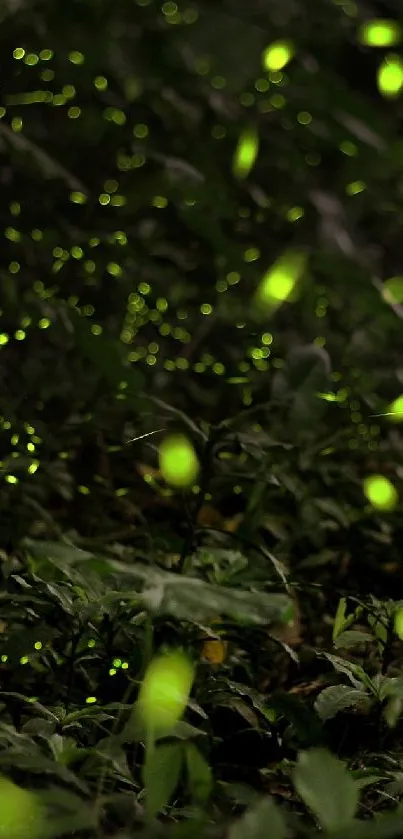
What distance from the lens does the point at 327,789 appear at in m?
0.44

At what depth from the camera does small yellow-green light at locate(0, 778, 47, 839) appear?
44cm

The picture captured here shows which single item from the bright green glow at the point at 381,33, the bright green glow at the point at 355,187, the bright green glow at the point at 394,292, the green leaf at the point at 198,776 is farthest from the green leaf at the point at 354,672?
the bright green glow at the point at 355,187

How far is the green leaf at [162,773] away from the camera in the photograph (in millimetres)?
498

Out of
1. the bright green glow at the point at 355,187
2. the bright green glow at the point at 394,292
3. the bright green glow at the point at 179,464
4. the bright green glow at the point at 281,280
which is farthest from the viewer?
the bright green glow at the point at 355,187

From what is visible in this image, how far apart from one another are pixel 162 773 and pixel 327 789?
158 millimetres

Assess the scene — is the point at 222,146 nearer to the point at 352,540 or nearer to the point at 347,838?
the point at 352,540

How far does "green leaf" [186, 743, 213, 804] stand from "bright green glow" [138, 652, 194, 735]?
3 cm

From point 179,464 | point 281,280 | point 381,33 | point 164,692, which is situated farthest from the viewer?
point 381,33

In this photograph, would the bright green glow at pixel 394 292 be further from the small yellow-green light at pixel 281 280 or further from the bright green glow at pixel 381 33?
the bright green glow at pixel 381 33

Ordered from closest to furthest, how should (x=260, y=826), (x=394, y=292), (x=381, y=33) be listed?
(x=260, y=826), (x=394, y=292), (x=381, y=33)

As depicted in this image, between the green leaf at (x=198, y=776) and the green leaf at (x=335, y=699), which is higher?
the green leaf at (x=198, y=776)

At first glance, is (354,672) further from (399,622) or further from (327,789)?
(327,789)

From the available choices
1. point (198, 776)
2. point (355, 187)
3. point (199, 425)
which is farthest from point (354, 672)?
point (355, 187)

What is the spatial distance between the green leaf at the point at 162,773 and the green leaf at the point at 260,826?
10cm
